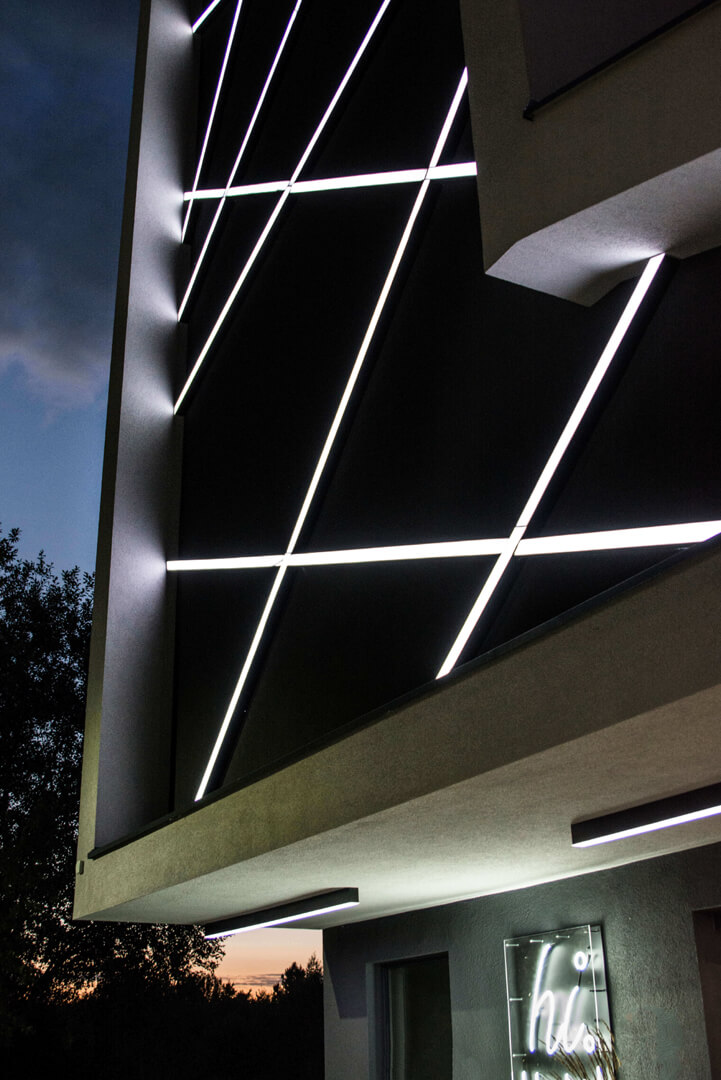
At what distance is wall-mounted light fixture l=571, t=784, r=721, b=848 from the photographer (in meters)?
4.49

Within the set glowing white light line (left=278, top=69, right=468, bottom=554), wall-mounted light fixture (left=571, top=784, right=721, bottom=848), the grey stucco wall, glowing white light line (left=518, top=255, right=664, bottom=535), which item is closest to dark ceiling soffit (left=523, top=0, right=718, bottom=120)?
glowing white light line (left=518, top=255, right=664, bottom=535)

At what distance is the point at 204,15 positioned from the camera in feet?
40.7

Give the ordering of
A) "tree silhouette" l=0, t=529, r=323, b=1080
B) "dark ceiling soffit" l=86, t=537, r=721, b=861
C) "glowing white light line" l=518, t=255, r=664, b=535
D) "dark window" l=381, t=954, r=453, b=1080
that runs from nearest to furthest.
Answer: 1. "dark ceiling soffit" l=86, t=537, r=721, b=861
2. "glowing white light line" l=518, t=255, r=664, b=535
3. "dark window" l=381, t=954, r=453, b=1080
4. "tree silhouette" l=0, t=529, r=323, b=1080

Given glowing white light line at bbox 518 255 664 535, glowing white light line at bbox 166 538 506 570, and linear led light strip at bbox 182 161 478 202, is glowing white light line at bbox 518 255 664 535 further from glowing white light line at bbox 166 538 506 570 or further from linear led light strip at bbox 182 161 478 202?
linear led light strip at bbox 182 161 478 202

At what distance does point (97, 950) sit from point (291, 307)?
38.5 feet

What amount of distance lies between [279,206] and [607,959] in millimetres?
6784

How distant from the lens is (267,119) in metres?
10.2

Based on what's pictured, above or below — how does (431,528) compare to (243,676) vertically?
above

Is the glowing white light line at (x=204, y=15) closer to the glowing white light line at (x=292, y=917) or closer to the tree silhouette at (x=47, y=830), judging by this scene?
the tree silhouette at (x=47, y=830)

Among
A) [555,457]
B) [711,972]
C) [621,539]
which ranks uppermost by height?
[555,457]

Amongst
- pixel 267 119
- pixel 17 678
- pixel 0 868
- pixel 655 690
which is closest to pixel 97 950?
pixel 0 868

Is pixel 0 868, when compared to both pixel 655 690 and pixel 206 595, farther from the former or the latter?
pixel 655 690

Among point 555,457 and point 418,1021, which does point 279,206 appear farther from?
point 418,1021

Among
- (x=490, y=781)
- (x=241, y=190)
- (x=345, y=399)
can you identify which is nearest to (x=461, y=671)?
(x=490, y=781)
